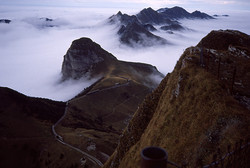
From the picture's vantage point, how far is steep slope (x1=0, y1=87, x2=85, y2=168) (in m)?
78.2

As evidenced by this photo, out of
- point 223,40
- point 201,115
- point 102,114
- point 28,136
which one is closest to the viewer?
point 201,115

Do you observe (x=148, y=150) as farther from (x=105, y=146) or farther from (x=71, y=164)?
(x=105, y=146)

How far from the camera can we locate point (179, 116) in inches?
938

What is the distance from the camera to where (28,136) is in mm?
90938

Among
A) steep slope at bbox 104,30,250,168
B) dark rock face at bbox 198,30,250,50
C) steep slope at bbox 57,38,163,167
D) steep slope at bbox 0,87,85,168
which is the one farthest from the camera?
steep slope at bbox 57,38,163,167

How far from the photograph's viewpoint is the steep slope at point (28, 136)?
7819 cm

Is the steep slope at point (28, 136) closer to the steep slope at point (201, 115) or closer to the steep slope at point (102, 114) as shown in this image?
the steep slope at point (102, 114)

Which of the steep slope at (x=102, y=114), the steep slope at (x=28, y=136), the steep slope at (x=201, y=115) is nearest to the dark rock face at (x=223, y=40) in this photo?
the steep slope at (x=201, y=115)

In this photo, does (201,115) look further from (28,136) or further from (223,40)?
(28,136)

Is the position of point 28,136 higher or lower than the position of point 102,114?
higher

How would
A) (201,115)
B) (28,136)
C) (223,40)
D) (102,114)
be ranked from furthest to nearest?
(102,114) → (28,136) → (223,40) → (201,115)

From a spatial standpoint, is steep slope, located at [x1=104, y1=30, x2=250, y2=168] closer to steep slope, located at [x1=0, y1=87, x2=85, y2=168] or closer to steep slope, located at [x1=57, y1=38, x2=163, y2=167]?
steep slope, located at [x1=0, y1=87, x2=85, y2=168]

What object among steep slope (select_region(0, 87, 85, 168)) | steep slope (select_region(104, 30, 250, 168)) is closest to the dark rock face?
steep slope (select_region(104, 30, 250, 168))

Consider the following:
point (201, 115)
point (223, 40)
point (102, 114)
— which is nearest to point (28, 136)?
point (102, 114)
